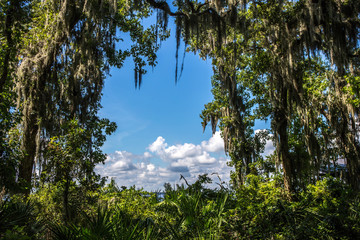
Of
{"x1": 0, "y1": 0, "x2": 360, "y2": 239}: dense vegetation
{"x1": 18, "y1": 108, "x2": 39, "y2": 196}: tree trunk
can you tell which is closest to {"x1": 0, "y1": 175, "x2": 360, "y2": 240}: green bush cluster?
{"x1": 0, "y1": 0, "x2": 360, "y2": 239}: dense vegetation

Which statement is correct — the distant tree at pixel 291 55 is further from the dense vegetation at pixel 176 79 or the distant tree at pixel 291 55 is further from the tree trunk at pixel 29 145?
the tree trunk at pixel 29 145

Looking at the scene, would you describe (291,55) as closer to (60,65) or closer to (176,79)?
(176,79)

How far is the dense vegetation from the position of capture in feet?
18.1

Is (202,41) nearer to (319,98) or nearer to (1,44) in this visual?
(319,98)

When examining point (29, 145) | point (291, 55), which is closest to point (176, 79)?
point (291, 55)

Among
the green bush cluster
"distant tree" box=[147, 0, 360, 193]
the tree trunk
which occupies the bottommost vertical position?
the green bush cluster

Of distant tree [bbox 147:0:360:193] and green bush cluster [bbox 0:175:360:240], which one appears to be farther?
distant tree [bbox 147:0:360:193]

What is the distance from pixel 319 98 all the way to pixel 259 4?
662 centimetres

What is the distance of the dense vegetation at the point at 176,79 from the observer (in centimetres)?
551

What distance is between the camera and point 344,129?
15227 millimetres

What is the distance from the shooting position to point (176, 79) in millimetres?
9719

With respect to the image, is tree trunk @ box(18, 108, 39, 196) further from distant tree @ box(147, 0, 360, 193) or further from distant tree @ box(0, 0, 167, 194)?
distant tree @ box(147, 0, 360, 193)

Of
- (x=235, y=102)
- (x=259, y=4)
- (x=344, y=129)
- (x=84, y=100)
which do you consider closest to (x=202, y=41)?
(x=259, y=4)

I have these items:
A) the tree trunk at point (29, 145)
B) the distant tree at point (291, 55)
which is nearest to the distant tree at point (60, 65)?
the tree trunk at point (29, 145)
